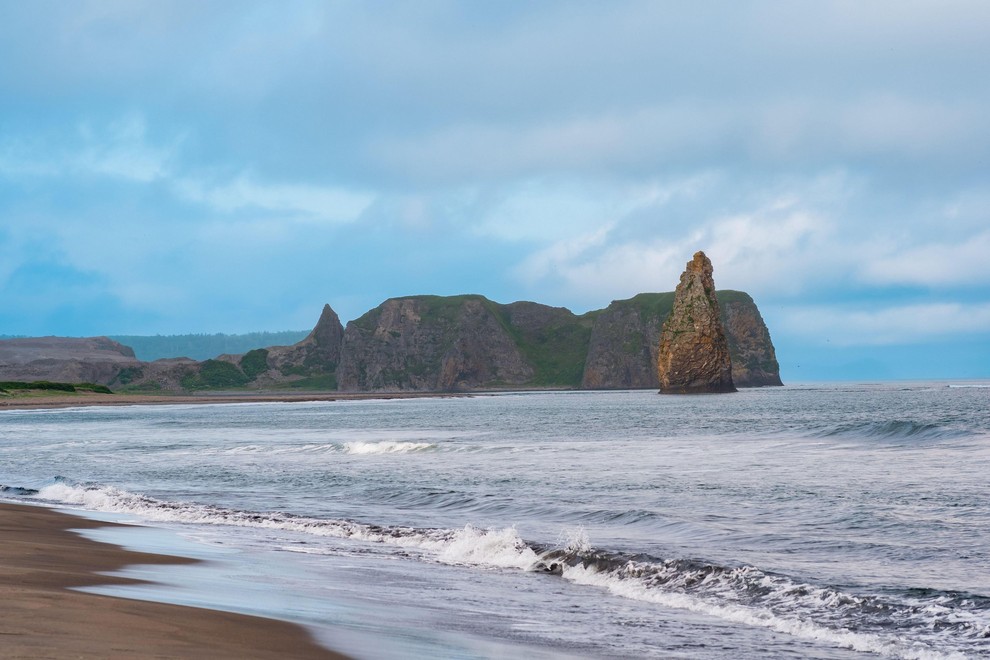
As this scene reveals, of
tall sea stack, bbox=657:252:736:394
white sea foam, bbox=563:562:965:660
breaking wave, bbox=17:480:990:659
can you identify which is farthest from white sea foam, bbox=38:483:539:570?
tall sea stack, bbox=657:252:736:394

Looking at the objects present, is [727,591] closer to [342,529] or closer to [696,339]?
[342,529]

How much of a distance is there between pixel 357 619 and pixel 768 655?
4.25 meters

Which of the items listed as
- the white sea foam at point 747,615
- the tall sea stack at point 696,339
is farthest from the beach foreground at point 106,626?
the tall sea stack at point 696,339

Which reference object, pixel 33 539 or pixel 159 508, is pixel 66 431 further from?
pixel 33 539

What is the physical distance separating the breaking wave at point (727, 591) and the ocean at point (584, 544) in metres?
0.04

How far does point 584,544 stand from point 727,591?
130 inches

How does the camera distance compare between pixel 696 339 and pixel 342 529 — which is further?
pixel 696 339

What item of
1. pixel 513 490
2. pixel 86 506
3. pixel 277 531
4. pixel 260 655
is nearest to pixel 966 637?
pixel 260 655

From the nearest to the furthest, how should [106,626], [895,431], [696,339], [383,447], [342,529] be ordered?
1. [106,626]
2. [342,529]
3. [895,431]
4. [383,447]
5. [696,339]

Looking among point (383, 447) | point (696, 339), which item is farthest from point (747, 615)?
point (696, 339)

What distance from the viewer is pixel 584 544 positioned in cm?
1514

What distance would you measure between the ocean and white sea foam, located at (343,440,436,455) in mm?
4603

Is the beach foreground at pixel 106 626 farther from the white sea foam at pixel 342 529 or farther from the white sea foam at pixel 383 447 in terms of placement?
the white sea foam at pixel 383 447

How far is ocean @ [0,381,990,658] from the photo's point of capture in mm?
9961
